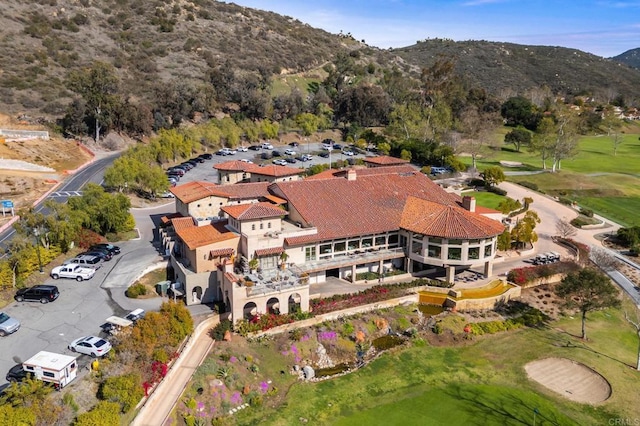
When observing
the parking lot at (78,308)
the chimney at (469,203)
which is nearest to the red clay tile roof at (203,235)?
the parking lot at (78,308)

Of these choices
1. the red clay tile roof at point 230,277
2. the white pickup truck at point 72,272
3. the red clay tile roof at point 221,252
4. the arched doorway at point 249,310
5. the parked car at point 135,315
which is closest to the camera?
the parked car at point 135,315

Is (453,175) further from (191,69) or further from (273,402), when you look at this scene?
(191,69)

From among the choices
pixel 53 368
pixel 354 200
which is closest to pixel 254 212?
pixel 354 200

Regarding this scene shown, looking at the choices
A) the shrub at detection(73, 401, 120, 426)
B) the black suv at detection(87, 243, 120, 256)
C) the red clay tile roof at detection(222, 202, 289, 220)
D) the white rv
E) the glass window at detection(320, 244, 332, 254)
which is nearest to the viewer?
the shrub at detection(73, 401, 120, 426)

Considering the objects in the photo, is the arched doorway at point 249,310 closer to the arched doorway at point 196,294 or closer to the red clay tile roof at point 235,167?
the arched doorway at point 196,294

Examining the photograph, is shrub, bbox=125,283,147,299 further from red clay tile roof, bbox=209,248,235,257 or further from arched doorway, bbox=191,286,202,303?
red clay tile roof, bbox=209,248,235,257

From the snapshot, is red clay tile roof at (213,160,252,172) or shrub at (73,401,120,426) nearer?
shrub at (73,401,120,426)

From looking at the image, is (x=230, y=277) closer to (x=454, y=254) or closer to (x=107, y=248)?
(x=107, y=248)

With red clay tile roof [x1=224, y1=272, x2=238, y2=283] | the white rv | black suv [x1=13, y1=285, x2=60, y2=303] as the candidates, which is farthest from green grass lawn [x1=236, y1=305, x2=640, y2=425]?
black suv [x1=13, y1=285, x2=60, y2=303]
